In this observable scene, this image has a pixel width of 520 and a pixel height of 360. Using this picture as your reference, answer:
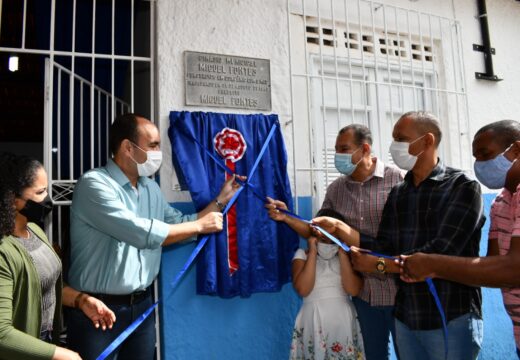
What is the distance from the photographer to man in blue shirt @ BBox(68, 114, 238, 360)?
231 centimetres

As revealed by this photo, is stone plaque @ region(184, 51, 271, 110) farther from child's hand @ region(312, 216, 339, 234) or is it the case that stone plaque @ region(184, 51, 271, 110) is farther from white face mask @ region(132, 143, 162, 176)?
child's hand @ region(312, 216, 339, 234)

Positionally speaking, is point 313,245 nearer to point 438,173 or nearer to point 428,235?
point 428,235

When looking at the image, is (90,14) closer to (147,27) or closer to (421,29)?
(147,27)

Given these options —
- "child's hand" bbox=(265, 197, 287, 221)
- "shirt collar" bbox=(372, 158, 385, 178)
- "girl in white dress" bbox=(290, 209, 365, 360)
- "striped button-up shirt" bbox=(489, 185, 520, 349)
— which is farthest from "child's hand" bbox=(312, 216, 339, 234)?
"striped button-up shirt" bbox=(489, 185, 520, 349)

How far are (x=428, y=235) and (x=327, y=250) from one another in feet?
2.26

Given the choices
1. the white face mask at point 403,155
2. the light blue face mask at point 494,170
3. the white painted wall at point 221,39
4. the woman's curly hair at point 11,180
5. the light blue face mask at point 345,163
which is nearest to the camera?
the woman's curly hair at point 11,180

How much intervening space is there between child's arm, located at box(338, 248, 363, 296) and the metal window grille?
0.74m

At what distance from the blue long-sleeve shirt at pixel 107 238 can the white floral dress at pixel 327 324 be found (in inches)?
39.1

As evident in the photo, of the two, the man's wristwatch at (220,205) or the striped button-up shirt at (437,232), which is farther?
the man's wristwatch at (220,205)

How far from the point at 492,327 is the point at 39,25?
448 cm

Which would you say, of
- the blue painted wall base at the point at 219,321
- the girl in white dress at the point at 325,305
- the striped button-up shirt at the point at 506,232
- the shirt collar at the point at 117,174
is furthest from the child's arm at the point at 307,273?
the shirt collar at the point at 117,174

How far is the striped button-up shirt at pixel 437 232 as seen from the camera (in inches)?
86.8

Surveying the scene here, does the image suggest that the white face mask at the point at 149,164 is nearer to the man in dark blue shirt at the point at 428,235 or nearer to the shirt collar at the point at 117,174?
the shirt collar at the point at 117,174

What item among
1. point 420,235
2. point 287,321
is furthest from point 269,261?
point 420,235
